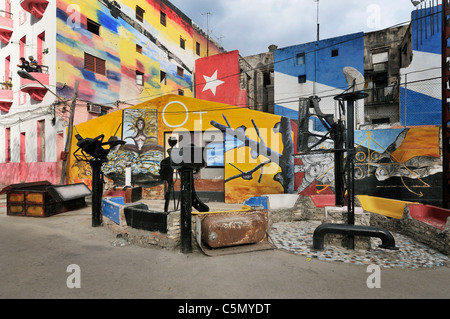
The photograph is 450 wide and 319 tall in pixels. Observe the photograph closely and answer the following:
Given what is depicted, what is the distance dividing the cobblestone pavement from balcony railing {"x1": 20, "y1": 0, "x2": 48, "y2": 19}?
19.7 metres

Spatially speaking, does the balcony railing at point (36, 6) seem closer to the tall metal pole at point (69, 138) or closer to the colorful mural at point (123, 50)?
the colorful mural at point (123, 50)

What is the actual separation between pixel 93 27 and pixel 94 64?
280 centimetres

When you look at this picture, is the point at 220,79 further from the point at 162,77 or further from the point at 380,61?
the point at 380,61

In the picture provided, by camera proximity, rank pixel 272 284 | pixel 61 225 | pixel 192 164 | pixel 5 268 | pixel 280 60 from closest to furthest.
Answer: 1. pixel 272 284
2. pixel 5 268
3. pixel 192 164
4. pixel 61 225
5. pixel 280 60

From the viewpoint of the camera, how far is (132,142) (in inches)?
513

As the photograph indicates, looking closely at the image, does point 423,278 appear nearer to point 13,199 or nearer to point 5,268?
point 5,268

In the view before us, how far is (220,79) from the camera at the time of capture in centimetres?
2370

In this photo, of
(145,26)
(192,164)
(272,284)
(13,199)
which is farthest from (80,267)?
(145,26)

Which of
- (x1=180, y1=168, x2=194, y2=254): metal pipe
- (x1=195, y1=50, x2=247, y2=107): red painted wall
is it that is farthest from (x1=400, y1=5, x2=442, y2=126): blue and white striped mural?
(x1=180, y1=168, x2=194, y2=254): metal pipe

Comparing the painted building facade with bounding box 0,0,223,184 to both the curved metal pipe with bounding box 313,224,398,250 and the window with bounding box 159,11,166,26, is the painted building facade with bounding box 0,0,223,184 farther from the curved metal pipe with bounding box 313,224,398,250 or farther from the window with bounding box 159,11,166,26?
the curved metal pipe with bounding box 313,224,398,250

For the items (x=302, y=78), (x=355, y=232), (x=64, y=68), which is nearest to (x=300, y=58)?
(x=302, y=78)

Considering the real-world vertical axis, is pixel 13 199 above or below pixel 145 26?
below

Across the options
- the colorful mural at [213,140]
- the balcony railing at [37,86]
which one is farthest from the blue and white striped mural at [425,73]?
the balcony railing at [37,86]

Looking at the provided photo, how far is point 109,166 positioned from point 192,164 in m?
10.0
